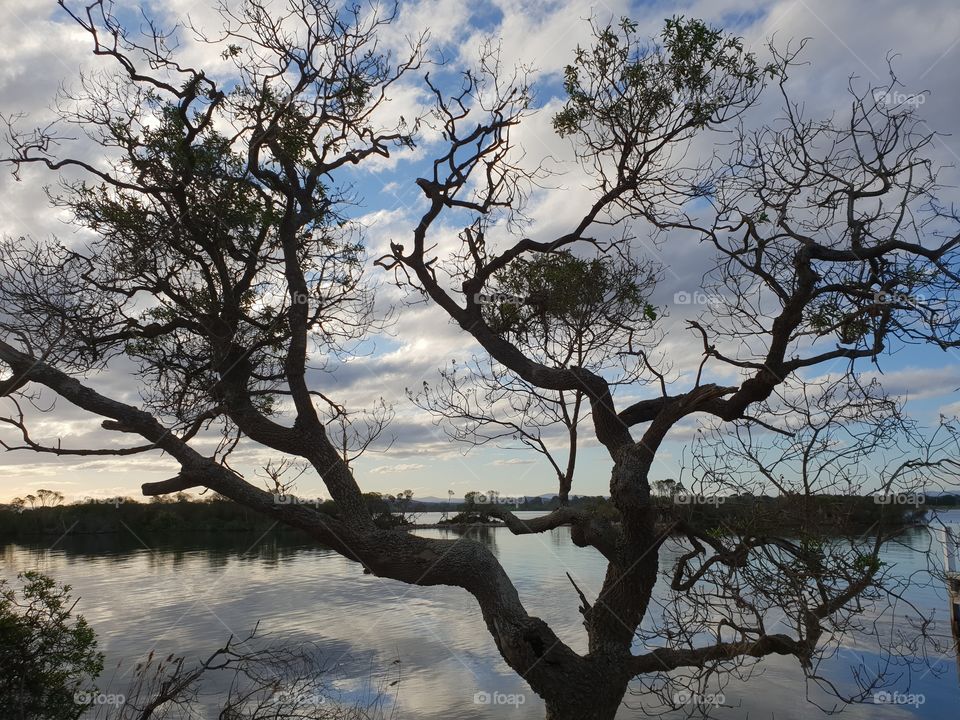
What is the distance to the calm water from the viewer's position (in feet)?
47.9

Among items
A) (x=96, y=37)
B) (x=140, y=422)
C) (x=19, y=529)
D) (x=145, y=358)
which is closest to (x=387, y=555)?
(x=140, y=422)

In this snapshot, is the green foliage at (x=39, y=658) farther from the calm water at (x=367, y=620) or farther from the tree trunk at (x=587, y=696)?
the tree trunk at (x=587, y=696)

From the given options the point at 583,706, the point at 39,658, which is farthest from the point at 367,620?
the point at 583,706

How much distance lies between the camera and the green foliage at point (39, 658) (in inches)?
252

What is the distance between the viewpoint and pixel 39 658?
706cm

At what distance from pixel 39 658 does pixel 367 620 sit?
16581 mm

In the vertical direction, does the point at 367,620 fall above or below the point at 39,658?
below

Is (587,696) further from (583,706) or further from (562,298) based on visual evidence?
(562,298)

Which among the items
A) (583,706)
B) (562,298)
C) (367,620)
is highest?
(562,298)

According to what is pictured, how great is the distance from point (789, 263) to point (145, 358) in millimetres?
6911

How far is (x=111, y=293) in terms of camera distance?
7270 mm

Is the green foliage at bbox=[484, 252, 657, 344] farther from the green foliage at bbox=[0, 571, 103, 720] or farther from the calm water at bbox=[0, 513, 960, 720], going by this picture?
the green foliage at bbox=[0, 571, 103, 720]

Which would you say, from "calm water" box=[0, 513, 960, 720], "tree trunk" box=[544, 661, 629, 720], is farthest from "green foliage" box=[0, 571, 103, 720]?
"tree trunk" box=[544, 661, 629, 720]

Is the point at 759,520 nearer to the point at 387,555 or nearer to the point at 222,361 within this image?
the point at 387,555
